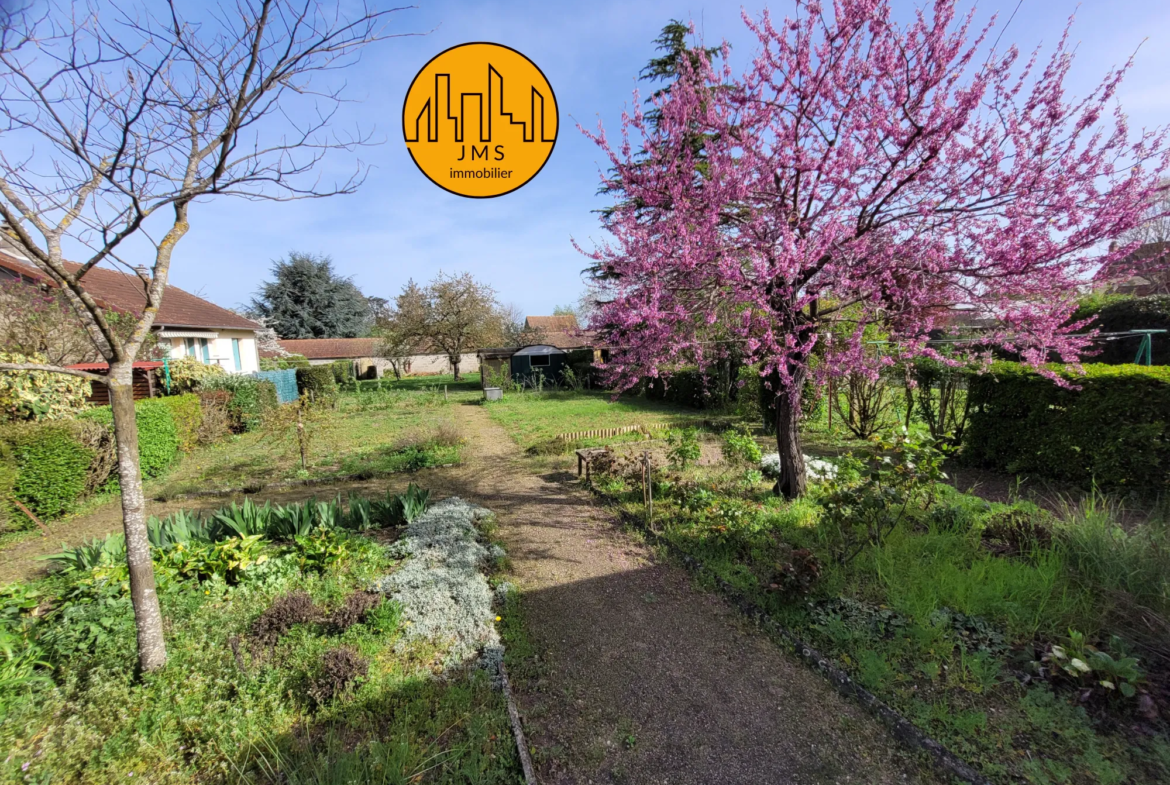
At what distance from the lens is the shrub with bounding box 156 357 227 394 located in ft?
40.9

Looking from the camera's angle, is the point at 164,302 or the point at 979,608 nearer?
the point at 979,608

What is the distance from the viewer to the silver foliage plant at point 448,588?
340 cm

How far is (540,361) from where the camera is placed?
27.1m

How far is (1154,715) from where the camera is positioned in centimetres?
234

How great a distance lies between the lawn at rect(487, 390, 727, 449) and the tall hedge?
649cm

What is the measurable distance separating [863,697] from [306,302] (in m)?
50.2

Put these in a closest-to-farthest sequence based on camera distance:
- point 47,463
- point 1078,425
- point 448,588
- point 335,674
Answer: point 335,674 < point 448,588 < point 1078,425 < point 47,463

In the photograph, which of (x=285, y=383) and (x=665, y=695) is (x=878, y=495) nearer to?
(x=665, y=695)

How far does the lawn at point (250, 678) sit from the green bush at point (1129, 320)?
1758 cm

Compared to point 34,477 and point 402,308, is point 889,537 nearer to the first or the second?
point 34,477

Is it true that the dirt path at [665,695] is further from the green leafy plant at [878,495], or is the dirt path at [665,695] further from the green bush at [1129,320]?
the green bush at [1129,320]

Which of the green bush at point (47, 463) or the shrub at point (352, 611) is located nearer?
the shrub at point (352, 611)

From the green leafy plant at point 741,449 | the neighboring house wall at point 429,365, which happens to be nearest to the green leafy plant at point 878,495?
the green leafy plant at point 741,449

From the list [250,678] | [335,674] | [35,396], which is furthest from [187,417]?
[335,674]
